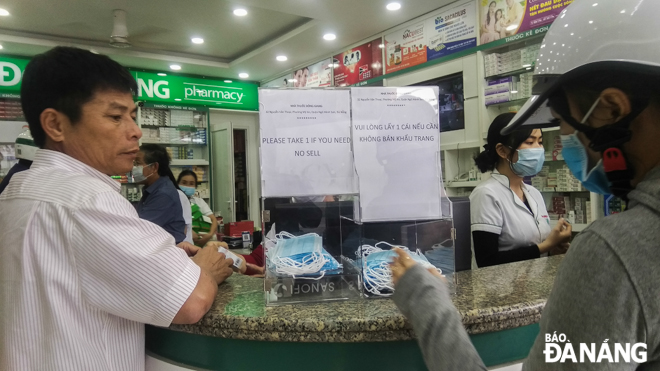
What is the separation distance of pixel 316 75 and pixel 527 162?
5.24m

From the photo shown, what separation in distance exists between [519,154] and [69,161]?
2140mm

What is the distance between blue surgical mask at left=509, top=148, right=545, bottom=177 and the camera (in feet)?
7.88

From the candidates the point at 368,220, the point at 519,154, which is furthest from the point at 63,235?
the point at 519,154

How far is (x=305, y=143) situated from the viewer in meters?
1.33

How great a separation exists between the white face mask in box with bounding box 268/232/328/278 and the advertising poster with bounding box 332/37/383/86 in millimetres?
5014

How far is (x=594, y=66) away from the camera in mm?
761

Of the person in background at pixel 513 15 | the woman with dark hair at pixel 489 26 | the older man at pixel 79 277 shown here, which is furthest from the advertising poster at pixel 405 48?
the older man at pixel 79 277

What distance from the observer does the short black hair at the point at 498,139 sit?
239 cm

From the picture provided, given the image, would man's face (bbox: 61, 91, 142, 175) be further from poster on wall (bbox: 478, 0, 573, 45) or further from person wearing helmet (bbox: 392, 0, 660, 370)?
poster on wall (bbox: 478, 0, 573, 45)

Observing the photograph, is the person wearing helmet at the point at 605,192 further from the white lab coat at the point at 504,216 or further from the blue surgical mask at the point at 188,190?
the blue surgical mask at the point at 188,190

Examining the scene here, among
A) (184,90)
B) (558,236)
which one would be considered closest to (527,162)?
(558,236)

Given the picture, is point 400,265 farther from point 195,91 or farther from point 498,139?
point 195,91

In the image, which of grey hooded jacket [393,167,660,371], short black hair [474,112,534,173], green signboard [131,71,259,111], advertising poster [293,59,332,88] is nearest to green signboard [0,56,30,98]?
green signboard [131,71,259,111]

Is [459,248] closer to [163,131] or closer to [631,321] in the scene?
[631,321]
